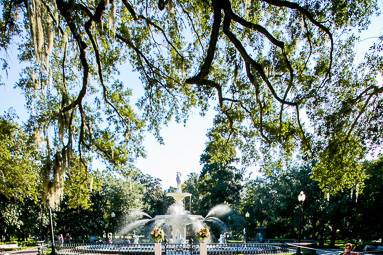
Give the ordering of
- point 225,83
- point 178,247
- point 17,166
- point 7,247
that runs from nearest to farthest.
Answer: point 225,83, point 178,247, point 17,166, point 7,247

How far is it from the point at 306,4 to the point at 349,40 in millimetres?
2144

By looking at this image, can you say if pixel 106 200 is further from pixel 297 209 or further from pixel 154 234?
pixel 154 234

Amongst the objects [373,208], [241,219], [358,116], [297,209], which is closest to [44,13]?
[358,116]

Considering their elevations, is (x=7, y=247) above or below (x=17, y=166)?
below

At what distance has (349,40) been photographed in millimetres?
10703

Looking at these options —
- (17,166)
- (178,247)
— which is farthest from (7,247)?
(178,247)

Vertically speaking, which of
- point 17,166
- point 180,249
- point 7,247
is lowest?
point 7,247

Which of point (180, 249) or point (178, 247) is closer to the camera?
point (180, 249)

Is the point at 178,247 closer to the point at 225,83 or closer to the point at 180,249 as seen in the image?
the point at 180,249

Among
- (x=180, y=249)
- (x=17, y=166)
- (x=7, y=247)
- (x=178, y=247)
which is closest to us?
(x=180, y=249)

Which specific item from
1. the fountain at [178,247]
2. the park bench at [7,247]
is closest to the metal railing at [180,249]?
the fountain at [178,247]

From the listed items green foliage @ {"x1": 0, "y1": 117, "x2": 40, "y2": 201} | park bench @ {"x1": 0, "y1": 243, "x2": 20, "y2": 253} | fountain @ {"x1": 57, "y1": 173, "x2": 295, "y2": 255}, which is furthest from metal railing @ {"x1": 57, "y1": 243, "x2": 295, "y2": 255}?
park bench @ {"x1": 0, "y1": 243, "x2": 20, "y2": 253}

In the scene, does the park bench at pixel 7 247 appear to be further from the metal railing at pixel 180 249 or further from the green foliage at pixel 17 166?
the green foliage at pixel 17 166

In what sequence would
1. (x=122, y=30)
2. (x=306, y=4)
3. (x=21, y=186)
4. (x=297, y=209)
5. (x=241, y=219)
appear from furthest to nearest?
(x=241, y=219) → (x=297, y=209) → (x=21, y=186) → (x=122, y=30) → (x=306, y=4)
